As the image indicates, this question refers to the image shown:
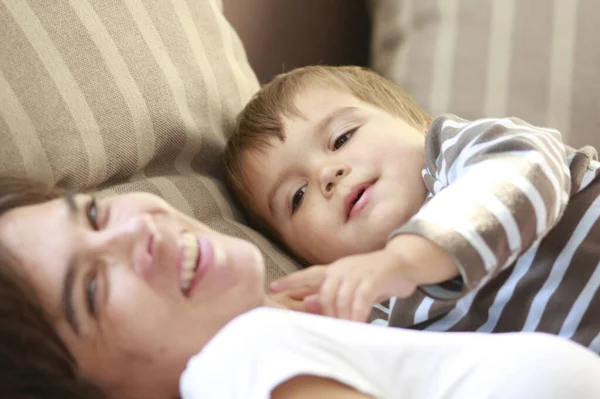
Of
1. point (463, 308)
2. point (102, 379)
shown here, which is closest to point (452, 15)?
point (463, 308)

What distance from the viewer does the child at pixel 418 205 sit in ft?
2.46

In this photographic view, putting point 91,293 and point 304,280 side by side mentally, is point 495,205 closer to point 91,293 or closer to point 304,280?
point 304,280

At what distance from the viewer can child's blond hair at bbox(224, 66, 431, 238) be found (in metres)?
1.15

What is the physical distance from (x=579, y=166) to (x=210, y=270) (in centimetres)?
52

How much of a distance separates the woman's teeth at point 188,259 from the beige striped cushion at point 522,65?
2.37 ft

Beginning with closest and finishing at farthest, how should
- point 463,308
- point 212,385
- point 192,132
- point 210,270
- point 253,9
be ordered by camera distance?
point 212,385 < point 210,270 < point 463,308 < point 192,132 < point 253,9

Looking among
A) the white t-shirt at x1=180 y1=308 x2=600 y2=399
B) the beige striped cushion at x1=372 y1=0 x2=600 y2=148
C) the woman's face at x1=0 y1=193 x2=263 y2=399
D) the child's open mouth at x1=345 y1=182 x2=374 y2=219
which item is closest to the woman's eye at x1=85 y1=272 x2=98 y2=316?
the woman's face at x1=0 y1=193 x2=263 y2=399

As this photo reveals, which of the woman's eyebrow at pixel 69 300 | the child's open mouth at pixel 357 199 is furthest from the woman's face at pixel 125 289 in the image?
the child's open mouth at pixel 357 199

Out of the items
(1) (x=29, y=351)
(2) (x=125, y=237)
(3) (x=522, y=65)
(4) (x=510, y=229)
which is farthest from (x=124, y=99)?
(3) (x=522, y=65)

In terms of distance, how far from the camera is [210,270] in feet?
2.38

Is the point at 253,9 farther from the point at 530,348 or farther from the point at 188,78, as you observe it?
the point at 530,348

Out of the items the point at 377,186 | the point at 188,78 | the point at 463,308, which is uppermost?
the point at 188,78

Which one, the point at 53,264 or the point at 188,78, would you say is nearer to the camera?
the point at 53,264

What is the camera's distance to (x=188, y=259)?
2.41ft
